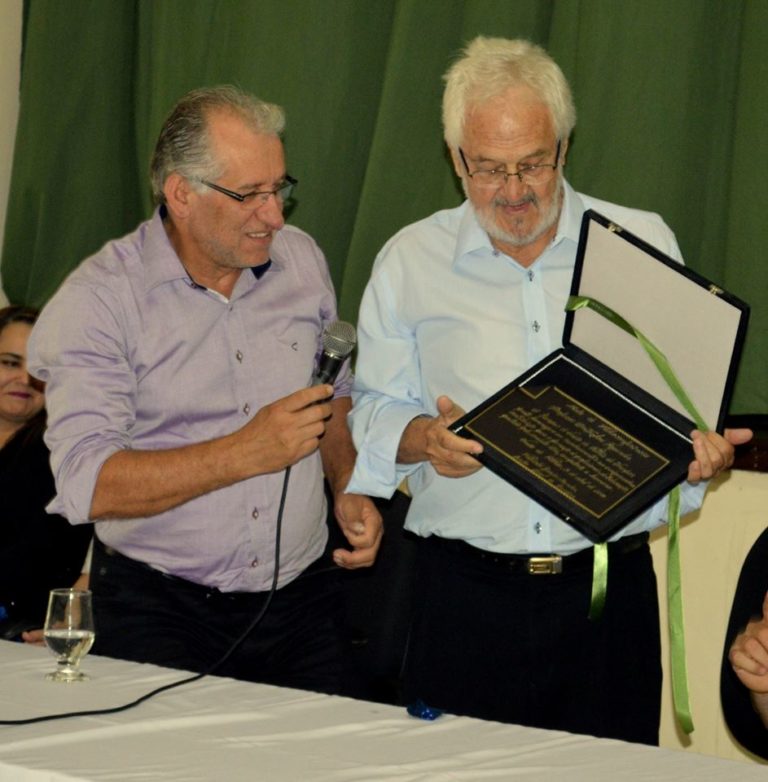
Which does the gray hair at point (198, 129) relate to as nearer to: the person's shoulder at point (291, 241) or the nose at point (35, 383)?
the person's shoulder at point (291, 241)

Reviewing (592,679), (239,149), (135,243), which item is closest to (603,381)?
(592,679)

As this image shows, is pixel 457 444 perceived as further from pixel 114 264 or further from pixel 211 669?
pixel 114 264

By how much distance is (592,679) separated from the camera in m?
2.51

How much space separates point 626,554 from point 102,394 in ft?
3.68

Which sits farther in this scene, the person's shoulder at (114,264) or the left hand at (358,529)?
the person's shoulder at (114,264)

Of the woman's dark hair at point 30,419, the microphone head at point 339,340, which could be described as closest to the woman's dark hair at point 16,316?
the woman's dark hair at point 30,419

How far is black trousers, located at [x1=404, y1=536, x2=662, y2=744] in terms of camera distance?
2.50 m

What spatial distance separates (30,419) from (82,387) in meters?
1.32

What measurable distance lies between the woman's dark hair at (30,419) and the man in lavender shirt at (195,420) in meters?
1.08

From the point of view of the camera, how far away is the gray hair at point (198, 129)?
2.72m

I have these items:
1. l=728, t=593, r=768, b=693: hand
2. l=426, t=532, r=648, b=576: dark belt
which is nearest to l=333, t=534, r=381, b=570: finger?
l=426, t=532, r=648, b=576: dark belt

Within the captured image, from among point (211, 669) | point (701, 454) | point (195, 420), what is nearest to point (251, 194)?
point (195, 420)

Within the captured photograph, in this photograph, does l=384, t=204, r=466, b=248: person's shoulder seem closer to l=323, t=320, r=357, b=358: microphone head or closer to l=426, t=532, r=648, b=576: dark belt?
l=323, t=320, r=357, b=358: microphone head

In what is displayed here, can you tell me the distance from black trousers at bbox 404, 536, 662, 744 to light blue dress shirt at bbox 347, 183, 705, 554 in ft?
0.23
